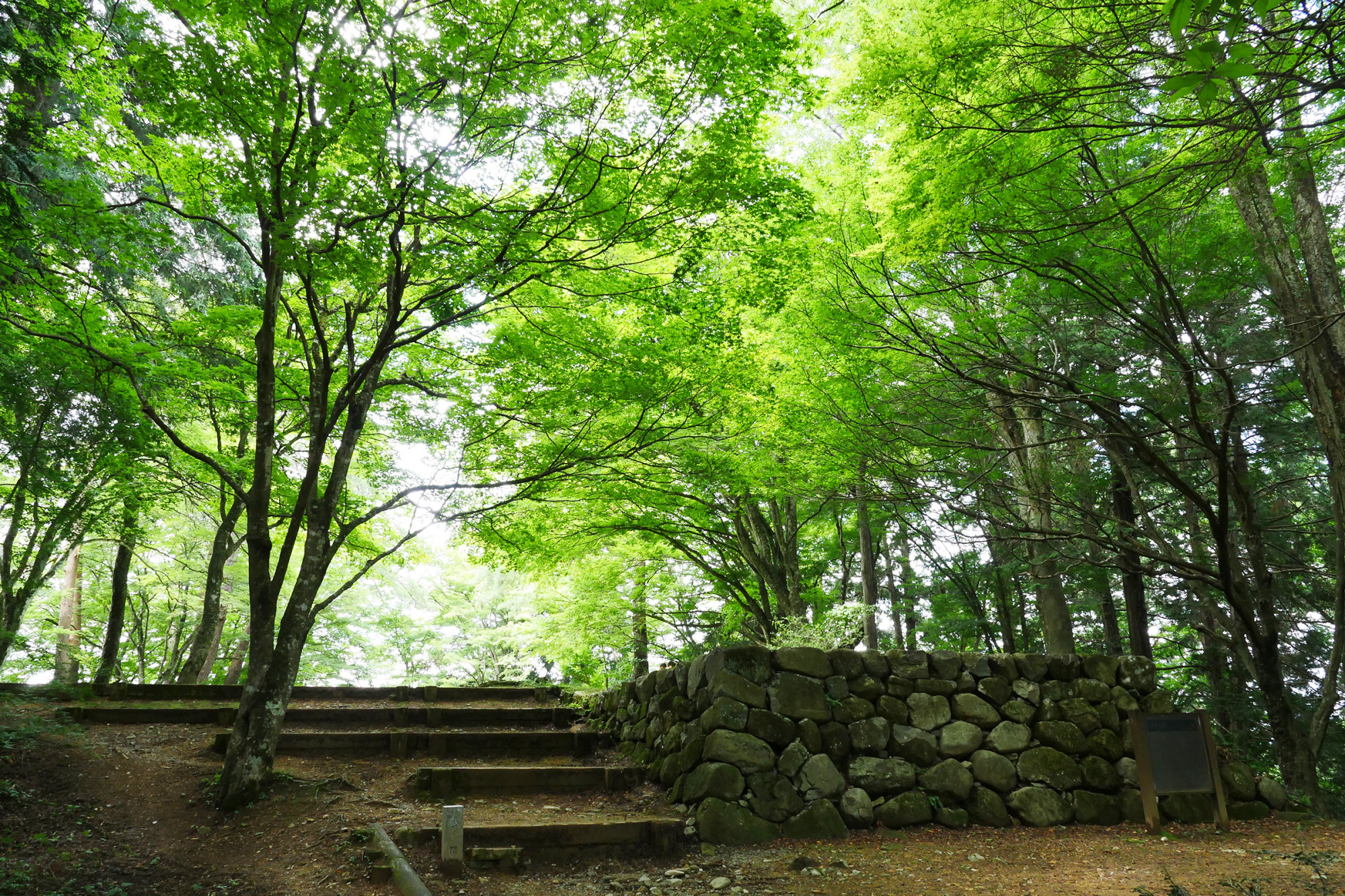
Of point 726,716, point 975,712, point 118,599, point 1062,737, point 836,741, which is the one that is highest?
point 118,599

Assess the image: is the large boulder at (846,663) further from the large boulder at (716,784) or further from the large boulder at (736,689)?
the large boulder at (716,784)

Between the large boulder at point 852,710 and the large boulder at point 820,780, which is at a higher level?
the large boulder at point 852,710

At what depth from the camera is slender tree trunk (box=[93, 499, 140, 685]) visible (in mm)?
8734

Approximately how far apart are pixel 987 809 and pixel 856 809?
1180mm

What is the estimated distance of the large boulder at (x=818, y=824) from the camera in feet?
17.4

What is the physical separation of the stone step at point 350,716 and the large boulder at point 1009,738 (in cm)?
447

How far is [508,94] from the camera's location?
190 inches

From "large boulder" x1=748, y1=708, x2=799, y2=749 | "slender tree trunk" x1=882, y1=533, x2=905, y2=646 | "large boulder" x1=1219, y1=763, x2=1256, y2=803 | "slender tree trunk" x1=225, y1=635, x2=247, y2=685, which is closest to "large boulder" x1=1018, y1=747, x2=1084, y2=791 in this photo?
"large boulder" x1=1219, y1=763, x2=1256, y2=803

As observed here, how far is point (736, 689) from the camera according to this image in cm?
568

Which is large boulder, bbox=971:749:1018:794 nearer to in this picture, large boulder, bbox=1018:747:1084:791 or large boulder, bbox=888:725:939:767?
large boulder, bbox=1018:747:1084:791

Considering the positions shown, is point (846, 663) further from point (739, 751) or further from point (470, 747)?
point (470, 747)

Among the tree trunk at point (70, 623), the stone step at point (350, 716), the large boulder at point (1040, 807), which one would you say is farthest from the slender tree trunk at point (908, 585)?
the tree trunk at point (70, 623)

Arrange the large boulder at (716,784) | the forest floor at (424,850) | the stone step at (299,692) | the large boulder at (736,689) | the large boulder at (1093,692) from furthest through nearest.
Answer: the stone step at (299,692) < the large boulder at (1093,692) < the large boulder at (736,689) < the large boulder at (716,784) < the forest floor at (424,850)

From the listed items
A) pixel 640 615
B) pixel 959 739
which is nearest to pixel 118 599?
pixel 640 615
